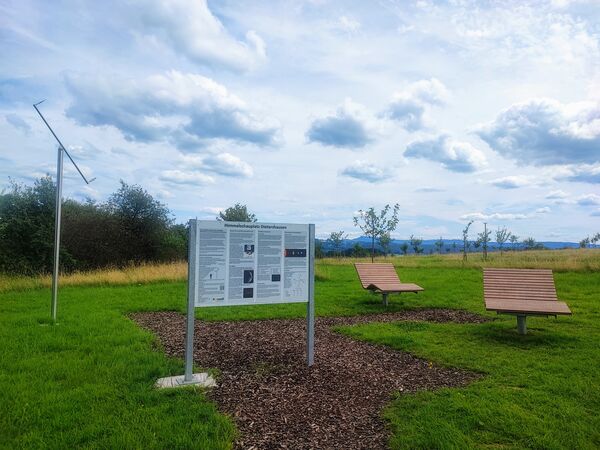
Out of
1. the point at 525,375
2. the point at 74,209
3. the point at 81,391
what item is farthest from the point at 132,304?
the point at 74,209

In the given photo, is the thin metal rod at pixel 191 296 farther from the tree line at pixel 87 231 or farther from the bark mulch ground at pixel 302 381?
the tree line at pixel 87 231

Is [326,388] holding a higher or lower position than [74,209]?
lower

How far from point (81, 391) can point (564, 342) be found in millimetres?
6807

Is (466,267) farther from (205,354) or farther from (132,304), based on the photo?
(205,354)

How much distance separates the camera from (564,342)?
6926 mm

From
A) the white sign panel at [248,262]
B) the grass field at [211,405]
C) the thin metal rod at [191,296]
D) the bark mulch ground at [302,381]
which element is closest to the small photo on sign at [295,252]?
the white sign panel at [248,262]

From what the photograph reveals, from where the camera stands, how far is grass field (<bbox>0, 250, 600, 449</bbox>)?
362cm

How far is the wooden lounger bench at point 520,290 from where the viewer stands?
769cm

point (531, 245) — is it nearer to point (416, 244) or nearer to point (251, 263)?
point (416, 244)

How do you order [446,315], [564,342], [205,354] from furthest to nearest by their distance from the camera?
[446,315], [564,342], [205,354]

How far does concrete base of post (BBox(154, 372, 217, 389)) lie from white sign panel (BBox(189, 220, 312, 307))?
83 cm

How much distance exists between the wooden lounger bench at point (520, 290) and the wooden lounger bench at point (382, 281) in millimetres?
2359

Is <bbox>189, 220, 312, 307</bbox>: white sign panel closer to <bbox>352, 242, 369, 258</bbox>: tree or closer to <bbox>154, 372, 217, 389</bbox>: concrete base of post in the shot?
<bbox>154, 372, 217, 389</bbox>: concrete base of post

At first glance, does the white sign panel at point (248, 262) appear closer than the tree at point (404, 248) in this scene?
Yes
